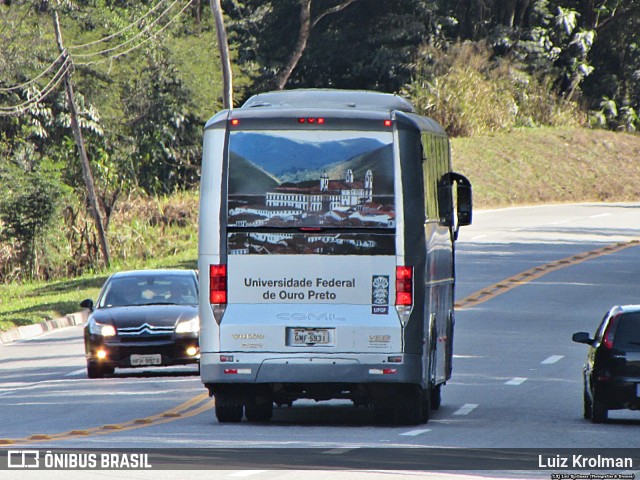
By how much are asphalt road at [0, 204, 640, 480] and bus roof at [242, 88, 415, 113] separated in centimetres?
341

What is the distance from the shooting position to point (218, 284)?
14398 mm

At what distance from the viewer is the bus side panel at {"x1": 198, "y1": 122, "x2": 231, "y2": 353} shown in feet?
47.2

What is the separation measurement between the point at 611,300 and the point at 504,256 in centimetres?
926

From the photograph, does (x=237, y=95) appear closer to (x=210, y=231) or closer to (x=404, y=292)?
(x=210, y=231)

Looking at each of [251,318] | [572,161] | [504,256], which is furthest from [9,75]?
[251,318]

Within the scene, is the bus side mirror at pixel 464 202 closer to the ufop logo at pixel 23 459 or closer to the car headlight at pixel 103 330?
the ufop logo at pixel 23 459

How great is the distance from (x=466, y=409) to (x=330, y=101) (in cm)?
427

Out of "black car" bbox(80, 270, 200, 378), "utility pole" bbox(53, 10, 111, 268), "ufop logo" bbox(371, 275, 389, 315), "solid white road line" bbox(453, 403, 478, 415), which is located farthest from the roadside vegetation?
"ufop logo" bbox(371, 275, 389, 315)

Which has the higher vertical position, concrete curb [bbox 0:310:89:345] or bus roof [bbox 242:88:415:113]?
→ bus roof [bbox 242:88:415:113]

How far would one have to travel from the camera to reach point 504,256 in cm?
3928

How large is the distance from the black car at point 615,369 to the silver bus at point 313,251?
2.35 m

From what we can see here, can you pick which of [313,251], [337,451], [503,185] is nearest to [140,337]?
[313,251]

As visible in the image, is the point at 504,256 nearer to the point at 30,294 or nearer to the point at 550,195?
the point at 30,294

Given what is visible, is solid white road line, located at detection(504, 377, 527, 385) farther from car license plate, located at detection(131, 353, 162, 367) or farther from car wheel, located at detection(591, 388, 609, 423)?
car license plate, located at detection(131, 353, 162, 367)
